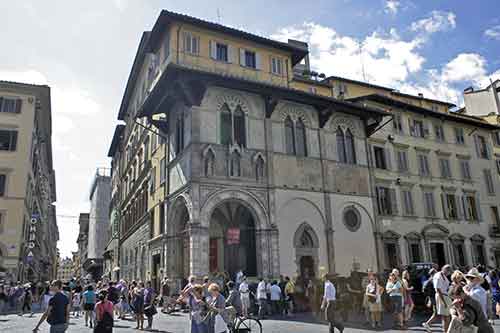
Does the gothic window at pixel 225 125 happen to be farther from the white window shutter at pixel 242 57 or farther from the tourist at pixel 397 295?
the tourist at pixel 397 295

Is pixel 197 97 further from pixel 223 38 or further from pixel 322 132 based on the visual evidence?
pixel 322 132

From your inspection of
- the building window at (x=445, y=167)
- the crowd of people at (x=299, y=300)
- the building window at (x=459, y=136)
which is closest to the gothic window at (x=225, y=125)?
the crowd of people at (x=299, y=300)

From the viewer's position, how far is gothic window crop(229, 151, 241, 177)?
20.8 metres

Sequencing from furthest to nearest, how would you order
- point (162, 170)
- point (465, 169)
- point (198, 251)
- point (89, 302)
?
1. point (465, 169)
2. point (162, 170)
3. point (198, 251)
4. point (89, 302)

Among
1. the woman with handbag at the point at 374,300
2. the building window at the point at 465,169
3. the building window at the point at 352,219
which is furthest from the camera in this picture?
the building window at the point at 465,169

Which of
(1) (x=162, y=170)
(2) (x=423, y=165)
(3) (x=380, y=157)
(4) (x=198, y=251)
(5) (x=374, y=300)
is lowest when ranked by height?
(5) (x=374, y=300)

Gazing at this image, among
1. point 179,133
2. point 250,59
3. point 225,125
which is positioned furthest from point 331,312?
point 250,59

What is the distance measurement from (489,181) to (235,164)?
2285 centimetres

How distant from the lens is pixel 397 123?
2975cm

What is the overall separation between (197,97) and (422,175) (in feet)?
56.6

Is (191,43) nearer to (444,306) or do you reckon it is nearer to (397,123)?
(397,123)

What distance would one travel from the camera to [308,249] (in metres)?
22.1

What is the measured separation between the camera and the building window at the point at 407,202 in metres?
27.7

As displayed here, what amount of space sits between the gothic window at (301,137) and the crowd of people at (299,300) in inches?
273
